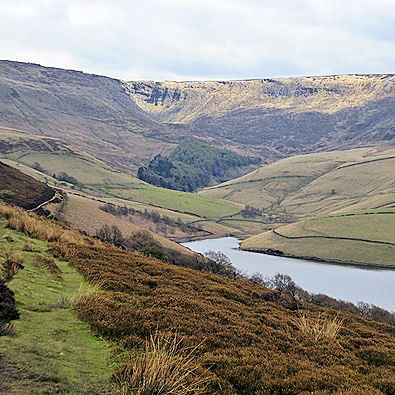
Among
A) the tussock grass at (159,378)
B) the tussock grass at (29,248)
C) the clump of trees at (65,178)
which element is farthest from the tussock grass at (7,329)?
the clump of trees at (65,178)

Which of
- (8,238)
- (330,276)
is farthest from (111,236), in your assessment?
(330,276)

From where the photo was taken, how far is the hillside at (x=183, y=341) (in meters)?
9.36

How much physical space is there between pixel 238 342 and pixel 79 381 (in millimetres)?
5238

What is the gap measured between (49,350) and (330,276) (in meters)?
94.8

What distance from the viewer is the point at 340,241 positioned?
A: 123750 mm

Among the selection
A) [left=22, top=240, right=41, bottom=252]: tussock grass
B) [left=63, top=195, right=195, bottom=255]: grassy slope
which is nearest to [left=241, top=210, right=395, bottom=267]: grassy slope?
[left=63, top=195, right=195, bottom=255]: grassy slope

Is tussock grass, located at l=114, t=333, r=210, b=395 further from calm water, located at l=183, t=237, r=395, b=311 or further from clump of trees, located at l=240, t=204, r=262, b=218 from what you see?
clump of trees, located at l=240, t=204, r=262, b=218

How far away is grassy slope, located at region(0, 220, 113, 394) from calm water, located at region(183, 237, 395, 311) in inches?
2768

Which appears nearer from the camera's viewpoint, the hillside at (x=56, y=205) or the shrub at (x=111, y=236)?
the shrub at (x=111, y=236)

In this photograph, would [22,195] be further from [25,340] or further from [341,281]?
[341,281]

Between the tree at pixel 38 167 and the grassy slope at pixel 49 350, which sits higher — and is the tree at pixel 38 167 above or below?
below

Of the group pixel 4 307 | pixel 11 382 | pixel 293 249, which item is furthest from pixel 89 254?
pixel 293 249

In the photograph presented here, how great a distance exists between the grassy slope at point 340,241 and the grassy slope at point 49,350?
10500cm

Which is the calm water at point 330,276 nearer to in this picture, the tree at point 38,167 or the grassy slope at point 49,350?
the grassy slope at point 49,350
